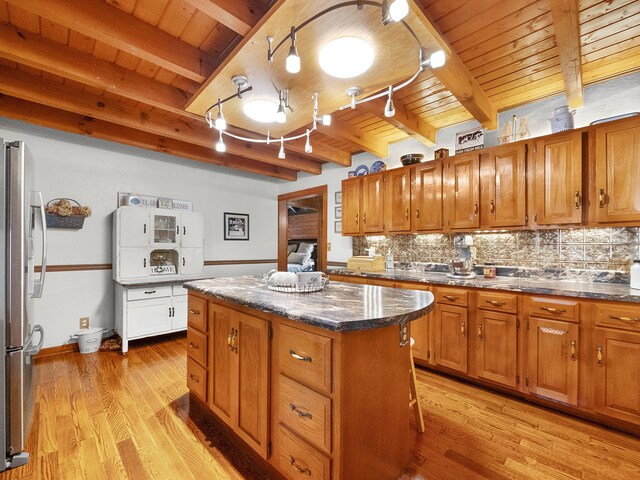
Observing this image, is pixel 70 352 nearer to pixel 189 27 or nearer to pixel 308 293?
pixel 308 293

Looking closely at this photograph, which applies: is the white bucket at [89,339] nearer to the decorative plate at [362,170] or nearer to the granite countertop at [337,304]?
the granite countertop at [337,304]

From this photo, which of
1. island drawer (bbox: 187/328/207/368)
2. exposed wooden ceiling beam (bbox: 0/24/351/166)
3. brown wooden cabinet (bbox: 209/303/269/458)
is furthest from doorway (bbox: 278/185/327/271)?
brown wooden cabinet (bbox: 209/303/269/458)

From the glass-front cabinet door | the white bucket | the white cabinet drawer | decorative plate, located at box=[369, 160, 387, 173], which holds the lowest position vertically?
the white bucket

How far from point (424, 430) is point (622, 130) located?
2.62 metres

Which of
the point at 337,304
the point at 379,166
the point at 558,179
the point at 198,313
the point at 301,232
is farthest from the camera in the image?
the point at 301,232

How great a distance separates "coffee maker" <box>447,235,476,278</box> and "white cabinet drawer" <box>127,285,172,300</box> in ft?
11.3

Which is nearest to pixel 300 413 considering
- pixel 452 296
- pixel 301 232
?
pixel 452 296

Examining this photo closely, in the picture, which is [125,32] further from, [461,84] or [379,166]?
[379,166]

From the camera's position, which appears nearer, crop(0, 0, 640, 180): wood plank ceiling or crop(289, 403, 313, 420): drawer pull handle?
crop(289, 403, 313, 420): drawer pull handle

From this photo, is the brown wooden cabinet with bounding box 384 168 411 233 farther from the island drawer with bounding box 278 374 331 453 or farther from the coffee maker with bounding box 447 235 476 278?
the island drawer with bounding box 278 374 331 453

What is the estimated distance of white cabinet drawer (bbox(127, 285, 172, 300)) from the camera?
356 cm

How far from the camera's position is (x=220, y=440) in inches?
76.2

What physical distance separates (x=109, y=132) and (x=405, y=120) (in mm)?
3490

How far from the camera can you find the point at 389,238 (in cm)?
409
